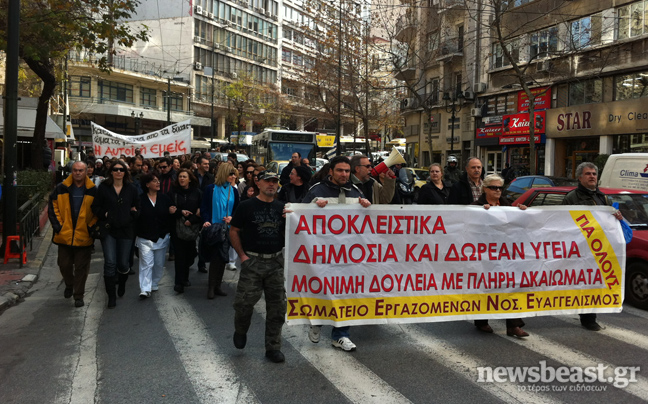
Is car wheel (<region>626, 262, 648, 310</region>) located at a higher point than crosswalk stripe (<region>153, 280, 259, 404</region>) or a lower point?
higher

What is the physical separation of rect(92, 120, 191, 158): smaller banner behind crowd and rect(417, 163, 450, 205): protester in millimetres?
10065

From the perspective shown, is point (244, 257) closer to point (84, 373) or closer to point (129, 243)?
point (84, 373)

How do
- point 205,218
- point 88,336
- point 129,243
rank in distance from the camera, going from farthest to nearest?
point 205,218 → point 129,243 → point 88,336

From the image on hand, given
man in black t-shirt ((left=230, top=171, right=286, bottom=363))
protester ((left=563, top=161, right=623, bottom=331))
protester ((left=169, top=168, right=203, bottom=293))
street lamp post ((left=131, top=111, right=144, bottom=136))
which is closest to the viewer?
man in black t-shirt ((left=230, top=171, right=286, bottom=363))

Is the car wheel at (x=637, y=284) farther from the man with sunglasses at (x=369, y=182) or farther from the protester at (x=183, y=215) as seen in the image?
the protester at (x=183, y=215)

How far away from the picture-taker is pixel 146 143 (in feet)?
50.2

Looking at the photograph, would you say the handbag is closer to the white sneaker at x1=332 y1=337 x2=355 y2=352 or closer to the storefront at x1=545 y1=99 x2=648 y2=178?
the white sneaker at x1=332 y1=337 x2=355 y2=352

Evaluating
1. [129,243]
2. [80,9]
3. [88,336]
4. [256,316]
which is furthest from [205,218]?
[80,9]

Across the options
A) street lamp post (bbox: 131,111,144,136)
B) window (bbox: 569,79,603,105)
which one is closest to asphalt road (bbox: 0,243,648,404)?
window (bbox: 569,79,603,105)

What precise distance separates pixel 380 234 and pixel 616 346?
2.60 m

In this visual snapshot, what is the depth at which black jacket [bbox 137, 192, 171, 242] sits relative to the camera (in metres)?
7.20

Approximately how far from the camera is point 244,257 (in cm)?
471

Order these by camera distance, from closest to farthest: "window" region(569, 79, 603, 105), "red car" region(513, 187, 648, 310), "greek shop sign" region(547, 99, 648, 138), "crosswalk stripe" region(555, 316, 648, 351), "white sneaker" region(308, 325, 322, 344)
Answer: "white sneaker" region(308, 325, 322, 344)
"crosswalk stripe" region(555, 316, 648, 351)
"red car" region(513, 187, 648, 310)
"greek shop sign" region(547, 99, 648, 138)
"window" region(569, 79, 603, 105)

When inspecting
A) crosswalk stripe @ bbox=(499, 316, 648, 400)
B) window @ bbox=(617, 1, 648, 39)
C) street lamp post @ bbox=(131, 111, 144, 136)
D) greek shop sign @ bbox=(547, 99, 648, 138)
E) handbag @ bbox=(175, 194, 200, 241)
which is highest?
window @ bbox=(617, 1, 648, 39)
